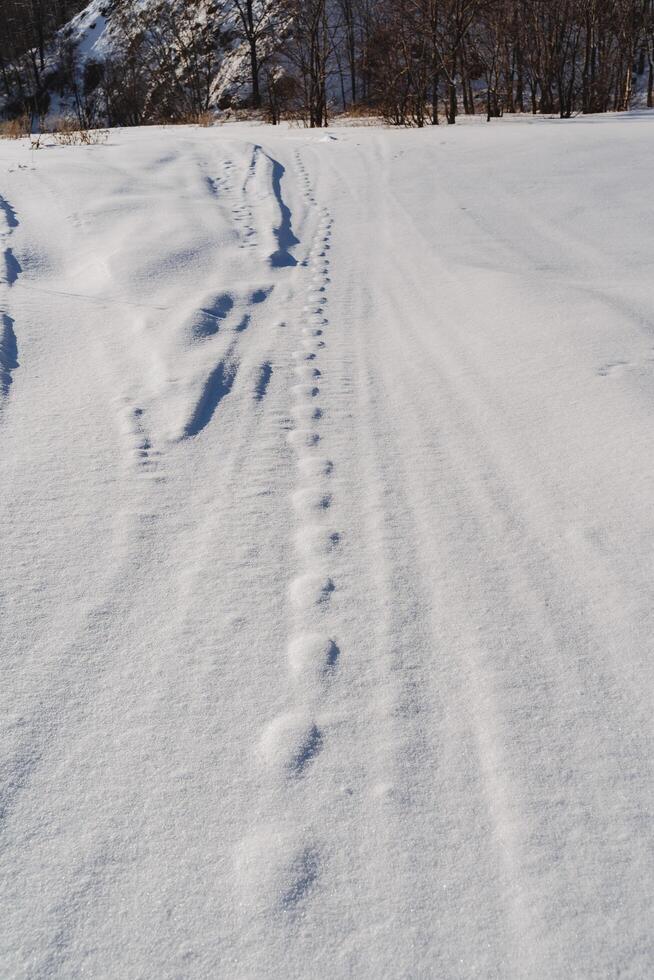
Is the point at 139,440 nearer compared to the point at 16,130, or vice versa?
the point at 139,440

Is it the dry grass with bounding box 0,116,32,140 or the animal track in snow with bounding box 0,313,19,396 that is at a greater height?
the dry grass with bounding box 0,116,32,140

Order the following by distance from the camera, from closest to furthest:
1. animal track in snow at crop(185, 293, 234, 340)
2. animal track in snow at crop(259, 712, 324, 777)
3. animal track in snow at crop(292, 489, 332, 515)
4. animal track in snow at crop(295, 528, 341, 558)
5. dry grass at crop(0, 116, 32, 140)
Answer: animal track in snow at crop(259, 712, 324, 777) → animal track in snow at crop(295, 528, 341, 558) → animal track in snow at crop(292, 489, 332, 515) → animal track in snow at crop(185, 293, 234, 340) → dry grass at crop(0, 116, 32, 140)

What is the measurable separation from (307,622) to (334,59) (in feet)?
88.7

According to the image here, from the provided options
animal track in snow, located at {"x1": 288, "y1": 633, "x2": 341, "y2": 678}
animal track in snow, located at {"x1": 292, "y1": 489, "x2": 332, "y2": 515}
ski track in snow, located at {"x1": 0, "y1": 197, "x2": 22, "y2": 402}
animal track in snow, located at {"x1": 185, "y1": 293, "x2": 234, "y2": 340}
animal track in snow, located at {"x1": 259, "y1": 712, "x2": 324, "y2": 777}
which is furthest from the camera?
animal track in snow, located at {"x1": 185, "y1": 293, "x2": 234, "y2": 340}

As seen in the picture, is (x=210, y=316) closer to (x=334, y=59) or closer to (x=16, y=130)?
(x=16, y=130)

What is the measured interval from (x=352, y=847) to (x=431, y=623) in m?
0.56

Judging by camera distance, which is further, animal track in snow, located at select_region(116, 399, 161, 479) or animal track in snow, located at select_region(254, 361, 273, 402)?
animal track in snow, located at select_region(254, 361, 273, 402)

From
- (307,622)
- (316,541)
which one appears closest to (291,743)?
(307,622)

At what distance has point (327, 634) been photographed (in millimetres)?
1568

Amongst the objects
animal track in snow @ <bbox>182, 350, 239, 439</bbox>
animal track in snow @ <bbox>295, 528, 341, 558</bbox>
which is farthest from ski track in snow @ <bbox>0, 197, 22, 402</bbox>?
animal track in snow @ <bbox>295, 528, 341, 558</bbox>

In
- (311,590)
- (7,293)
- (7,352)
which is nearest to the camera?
(311,590)

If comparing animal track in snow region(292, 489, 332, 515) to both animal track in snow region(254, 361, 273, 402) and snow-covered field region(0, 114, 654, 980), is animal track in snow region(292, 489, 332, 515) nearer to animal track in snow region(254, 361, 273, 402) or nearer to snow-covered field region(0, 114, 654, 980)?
snow-covered field region(0, 114, 654, 980)

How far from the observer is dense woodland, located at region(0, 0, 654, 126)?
14164mm

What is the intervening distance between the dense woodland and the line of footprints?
12242 millimetres
